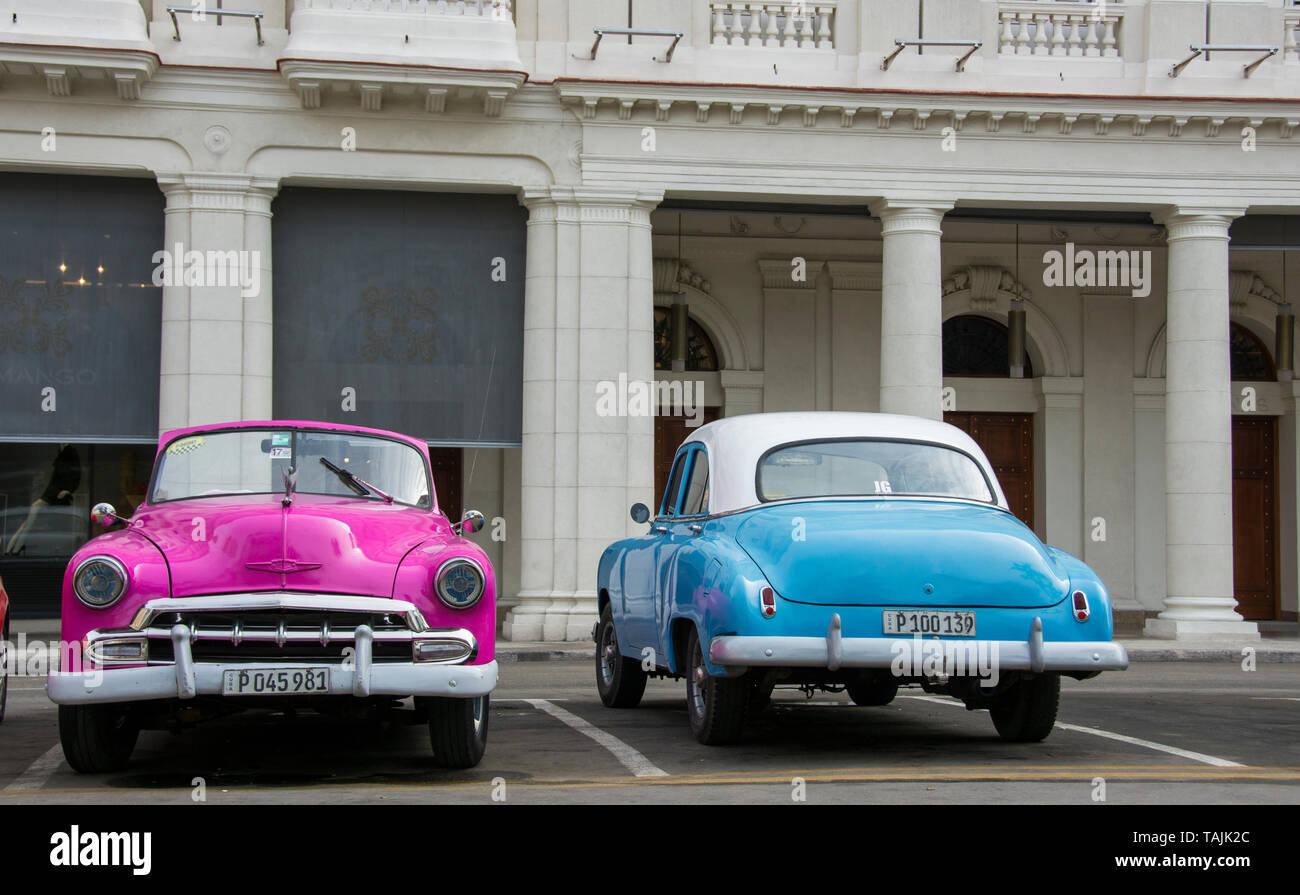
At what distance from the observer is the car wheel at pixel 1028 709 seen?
8383mm

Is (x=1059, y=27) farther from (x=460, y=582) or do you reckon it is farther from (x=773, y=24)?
(x=460, y=582)

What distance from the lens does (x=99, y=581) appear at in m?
7.09

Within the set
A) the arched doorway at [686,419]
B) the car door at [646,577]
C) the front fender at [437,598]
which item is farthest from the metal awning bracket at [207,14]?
the front fender at [437,598]

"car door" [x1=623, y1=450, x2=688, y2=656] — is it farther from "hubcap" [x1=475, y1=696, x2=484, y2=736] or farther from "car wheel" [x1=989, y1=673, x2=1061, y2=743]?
"car wheel" [x1=989, y1=673, x2=1061, y2=743]

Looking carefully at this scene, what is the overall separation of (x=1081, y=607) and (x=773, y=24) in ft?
46.0

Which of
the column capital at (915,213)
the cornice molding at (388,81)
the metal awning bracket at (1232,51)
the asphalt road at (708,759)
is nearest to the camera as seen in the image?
the asphalt road at (708,759)

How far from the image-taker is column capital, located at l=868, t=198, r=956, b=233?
66.0 ft

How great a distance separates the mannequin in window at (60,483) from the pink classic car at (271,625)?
1482 cm

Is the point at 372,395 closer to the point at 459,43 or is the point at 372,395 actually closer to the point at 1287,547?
the point at 459,43

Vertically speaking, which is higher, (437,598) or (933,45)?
(933,45)

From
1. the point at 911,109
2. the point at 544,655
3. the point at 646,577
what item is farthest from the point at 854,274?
the point at 646,577

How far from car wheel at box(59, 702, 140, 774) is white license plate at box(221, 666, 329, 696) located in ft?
3.08

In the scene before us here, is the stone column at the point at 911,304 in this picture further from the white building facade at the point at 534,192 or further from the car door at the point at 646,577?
the car door at the point at 646,577
